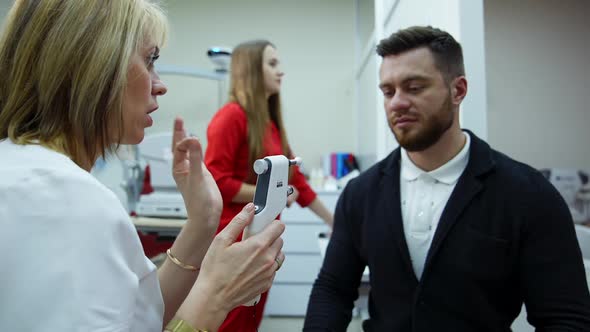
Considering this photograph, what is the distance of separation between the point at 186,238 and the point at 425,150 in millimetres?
588

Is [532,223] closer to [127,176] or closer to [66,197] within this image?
[66,197]

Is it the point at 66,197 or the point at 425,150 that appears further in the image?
the point at 425,150

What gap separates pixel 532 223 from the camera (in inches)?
→ 33.0

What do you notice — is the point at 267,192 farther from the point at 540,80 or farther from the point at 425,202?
the point at 540,80

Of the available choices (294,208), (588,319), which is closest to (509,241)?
(588,319)

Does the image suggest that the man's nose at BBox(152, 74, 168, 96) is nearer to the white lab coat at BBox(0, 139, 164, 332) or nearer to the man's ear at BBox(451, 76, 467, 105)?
the white lab coat at BBox(0, 139, 164, 332)

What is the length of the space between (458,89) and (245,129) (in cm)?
72

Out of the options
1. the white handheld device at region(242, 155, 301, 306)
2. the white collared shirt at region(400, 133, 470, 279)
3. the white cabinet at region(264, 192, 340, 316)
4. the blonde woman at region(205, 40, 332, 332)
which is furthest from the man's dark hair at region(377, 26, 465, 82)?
the white cabinet at region(264, 192, 340, 316)

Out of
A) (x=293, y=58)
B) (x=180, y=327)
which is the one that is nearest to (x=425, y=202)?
(x=180, y=327)

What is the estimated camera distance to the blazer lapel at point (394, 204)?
932 mm

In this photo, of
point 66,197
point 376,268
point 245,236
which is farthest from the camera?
point 376,268

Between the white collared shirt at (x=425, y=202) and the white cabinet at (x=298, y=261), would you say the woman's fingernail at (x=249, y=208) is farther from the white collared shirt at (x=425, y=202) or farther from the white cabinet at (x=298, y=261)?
the white cabinet at (x=298, y=261)

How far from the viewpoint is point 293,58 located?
3678 millimetres

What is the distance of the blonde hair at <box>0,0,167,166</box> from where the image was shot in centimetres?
53
